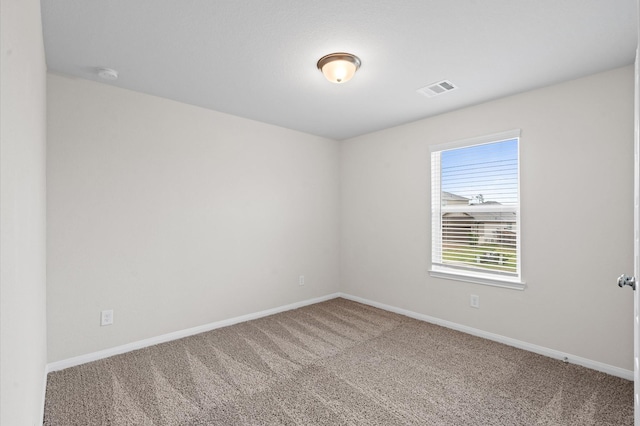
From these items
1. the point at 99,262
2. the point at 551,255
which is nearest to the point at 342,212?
the point at 551,255

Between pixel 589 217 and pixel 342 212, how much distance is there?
286 centimetres

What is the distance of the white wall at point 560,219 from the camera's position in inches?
97.0

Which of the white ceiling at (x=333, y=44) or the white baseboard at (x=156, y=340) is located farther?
the white baseboard at (x=156, y=340)

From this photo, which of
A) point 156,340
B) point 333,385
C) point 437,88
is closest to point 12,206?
point 333,385

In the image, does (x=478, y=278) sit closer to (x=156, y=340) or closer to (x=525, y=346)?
(x=525, y=346)

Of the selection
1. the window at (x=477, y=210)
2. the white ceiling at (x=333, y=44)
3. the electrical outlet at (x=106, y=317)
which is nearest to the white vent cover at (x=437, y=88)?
the white ceiling at (x=333, y=44)

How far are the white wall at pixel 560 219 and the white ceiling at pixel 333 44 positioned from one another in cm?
25

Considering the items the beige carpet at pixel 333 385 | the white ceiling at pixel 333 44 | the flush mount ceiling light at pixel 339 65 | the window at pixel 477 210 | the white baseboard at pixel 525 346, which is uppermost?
the white ceiling at pixel 333 44

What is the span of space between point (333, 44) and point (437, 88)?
1202mm

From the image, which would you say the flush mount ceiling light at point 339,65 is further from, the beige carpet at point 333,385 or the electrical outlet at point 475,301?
the electrical outlet at point 475,301

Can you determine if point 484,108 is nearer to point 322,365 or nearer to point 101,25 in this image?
point 322,365

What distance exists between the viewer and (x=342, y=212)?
4777 mm

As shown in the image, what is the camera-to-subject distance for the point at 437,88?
2.87 m

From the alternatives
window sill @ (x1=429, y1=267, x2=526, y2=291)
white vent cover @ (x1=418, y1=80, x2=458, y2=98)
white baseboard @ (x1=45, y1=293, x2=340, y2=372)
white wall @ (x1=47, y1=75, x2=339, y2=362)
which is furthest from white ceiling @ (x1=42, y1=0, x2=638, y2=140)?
white baseboard @ (x1=45, y1=293, x2=340, y2=372)
